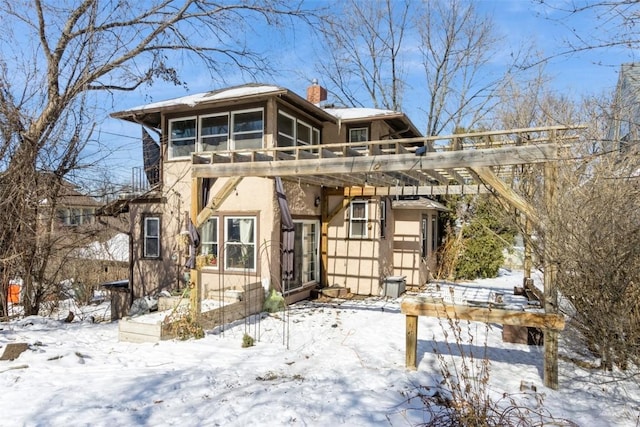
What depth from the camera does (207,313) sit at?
7.84 metres

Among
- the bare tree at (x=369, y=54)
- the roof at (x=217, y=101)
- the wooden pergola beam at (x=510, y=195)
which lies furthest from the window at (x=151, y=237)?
the bare tree at (x=369, y=54)

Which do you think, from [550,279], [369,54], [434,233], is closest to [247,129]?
[550,279]

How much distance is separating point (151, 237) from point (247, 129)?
4074 millimetres

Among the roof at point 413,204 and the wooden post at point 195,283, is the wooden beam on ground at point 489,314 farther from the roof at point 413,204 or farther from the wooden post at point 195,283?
the roof at point 413,204

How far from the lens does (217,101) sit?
31.3 ft

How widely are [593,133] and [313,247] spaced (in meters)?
7.26

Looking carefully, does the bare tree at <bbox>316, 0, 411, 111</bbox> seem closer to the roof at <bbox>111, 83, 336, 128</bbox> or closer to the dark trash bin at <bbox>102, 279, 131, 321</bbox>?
the roof at <bbox>111, 83, 336, 128</bbox>

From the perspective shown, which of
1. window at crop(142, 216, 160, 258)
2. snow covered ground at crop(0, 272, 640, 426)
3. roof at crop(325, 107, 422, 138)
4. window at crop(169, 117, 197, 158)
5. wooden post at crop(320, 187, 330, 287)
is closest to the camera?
snow covered ground at crop(0, 272, 640, 426)

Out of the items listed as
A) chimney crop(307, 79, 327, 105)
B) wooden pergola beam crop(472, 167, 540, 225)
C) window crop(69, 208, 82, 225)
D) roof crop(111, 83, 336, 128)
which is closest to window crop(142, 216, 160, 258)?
window crop(69, 208, 82, 225)

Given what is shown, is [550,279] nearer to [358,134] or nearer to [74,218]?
[358,134]

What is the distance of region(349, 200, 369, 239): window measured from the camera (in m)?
11.8

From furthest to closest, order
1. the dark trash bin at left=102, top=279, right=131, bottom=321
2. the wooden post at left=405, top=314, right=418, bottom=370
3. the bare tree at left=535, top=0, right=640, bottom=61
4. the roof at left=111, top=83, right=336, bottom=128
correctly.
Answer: the dark trash bin at left=102, top=279, right=131, bottom=321 → the roof at left=111, top=83, right=336, bottom=128 → the wooden post at left=405, top=314, right=418, bottom=370 → the bare tree at left=535, top=0, right=640, bottom=61

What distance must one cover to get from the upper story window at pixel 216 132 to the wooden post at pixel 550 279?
6.37 metres

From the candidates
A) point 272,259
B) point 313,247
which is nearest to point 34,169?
point 272,259
